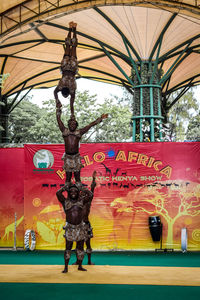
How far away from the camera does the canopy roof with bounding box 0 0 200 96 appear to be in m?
14.9

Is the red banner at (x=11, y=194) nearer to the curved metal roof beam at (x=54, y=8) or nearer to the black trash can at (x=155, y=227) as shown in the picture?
the black trash can at (x=155, y=227)

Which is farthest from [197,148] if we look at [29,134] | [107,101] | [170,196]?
[29,134]

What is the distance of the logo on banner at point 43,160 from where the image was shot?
1240 cm

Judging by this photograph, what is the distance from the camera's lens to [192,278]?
5980 millimetres

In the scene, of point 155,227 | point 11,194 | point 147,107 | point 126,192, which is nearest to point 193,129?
point 147,107

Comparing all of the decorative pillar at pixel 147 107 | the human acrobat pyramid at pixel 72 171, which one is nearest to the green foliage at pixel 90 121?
the decorative pillar at pixel 147 107

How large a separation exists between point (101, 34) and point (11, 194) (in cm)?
864

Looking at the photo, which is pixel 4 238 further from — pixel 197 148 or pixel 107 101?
pixel 107 101

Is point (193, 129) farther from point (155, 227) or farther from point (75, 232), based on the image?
point (75, 232)

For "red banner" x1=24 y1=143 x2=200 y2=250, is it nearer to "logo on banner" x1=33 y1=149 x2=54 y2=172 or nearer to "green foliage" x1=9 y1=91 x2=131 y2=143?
"logo on banner" x1=33 y1=149 x2=54 y2=172

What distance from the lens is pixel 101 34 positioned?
17812mm

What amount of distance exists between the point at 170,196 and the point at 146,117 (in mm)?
6334

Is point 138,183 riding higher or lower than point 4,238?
higher

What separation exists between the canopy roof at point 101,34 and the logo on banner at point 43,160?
18.1ft
